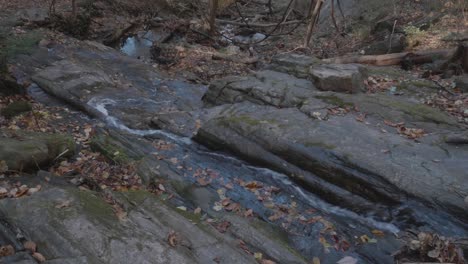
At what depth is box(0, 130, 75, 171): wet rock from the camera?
609cm

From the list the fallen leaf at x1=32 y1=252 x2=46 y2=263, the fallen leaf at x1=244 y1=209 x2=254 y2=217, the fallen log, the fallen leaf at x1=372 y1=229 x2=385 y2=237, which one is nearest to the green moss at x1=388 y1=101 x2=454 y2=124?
the fallen leaf at x1=372 y1=229 x2=385 y2=237

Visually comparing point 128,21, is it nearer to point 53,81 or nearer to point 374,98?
Answer: point 53,81

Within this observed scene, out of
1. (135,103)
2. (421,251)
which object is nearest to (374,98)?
(421,251)

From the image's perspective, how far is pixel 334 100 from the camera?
351 inches

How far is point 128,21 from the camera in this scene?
1872cm

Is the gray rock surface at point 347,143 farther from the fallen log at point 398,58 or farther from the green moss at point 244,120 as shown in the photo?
the fallen log at point 398,58

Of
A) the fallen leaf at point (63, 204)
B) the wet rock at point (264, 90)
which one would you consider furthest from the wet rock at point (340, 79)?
the fallen leaf at point (63, 204)

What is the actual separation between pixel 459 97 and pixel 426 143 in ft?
9.78

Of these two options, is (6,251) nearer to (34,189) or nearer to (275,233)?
(34,189)

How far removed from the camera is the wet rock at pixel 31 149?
609 centimetres

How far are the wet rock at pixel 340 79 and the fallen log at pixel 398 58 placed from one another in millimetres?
2101

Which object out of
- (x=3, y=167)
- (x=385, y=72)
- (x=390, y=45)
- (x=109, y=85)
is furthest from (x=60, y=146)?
(x=390, y=45)

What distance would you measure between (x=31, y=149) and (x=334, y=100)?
594cm

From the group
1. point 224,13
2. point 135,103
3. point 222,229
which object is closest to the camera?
point 222,229
